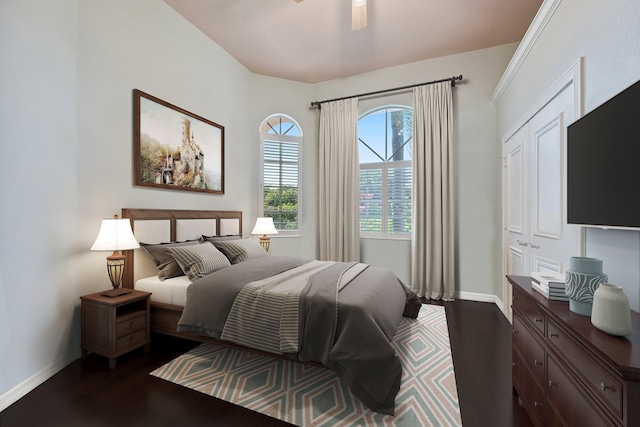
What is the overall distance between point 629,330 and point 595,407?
28 centimetres

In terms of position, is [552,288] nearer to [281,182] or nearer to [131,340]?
[131,340]

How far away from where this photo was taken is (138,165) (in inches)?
110

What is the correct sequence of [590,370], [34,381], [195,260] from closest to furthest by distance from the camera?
[590,370] → [34,381] → [195,260]

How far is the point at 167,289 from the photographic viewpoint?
2.50m

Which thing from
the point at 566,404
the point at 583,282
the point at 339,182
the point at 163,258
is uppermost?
the point at 339,182

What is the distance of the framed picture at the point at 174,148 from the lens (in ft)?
9.29

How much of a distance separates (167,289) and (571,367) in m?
2.69

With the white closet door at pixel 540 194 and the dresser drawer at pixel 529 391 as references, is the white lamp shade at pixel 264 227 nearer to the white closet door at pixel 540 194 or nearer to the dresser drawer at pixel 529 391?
the white closet door at pixel 540 194

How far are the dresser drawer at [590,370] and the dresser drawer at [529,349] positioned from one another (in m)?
0.21

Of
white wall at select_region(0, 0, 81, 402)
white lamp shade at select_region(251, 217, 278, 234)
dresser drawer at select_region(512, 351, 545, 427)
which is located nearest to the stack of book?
dresser drawer at select_region(512, 351, 545, 427)

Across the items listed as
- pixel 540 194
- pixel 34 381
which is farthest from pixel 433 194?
pixel 34 381

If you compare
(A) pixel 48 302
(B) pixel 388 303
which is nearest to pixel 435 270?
(B) pixel 388 303

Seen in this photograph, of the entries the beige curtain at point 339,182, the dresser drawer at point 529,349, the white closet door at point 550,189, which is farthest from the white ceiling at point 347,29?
the dresser drawer at point 529,349

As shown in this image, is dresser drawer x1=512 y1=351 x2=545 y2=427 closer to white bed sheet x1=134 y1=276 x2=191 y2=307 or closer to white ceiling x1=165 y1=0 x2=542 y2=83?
white bed sheet x1=134 y1=276 x2=191 y2=307
